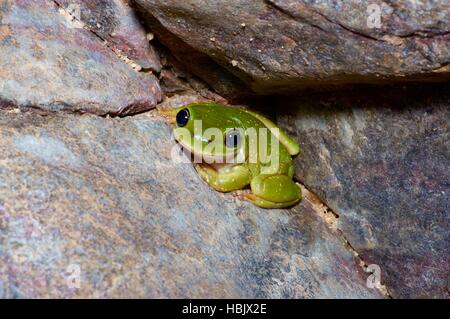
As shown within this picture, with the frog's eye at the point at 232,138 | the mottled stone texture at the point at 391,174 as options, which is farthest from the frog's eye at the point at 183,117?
the mottled stone texture at the point at 391,174

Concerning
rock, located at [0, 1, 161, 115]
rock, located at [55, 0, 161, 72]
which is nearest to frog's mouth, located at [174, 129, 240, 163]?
rock, located at [0, 1, 161, 115]

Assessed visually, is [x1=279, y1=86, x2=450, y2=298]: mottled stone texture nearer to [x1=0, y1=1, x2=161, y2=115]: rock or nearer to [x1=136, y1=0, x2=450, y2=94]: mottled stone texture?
[x1=136, y1=0, x2=450, y2=94]: mottled stone texture

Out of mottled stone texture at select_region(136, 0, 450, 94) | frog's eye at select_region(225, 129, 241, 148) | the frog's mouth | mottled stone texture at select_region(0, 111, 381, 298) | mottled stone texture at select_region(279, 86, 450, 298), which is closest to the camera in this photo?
mottled stone texture at select_region(0, 111, 381, 298)

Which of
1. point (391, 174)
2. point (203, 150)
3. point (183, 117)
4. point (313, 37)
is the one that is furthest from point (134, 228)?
point (391, 174)

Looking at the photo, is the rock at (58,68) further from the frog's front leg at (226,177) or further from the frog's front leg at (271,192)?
the frog's front leg at (271,192)

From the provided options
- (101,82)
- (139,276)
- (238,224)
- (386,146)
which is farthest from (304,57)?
(139,276)

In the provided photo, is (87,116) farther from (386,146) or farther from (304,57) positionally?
(386,146)

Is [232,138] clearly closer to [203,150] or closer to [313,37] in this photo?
[203,150]
